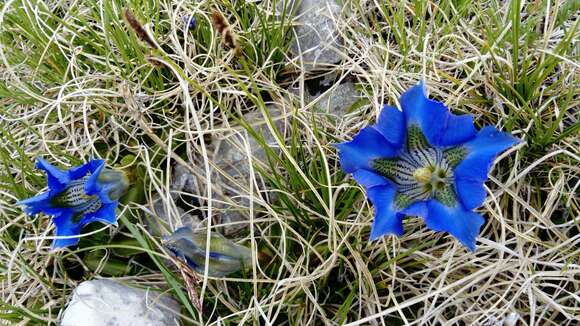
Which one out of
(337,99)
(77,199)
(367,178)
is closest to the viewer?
(367,178)

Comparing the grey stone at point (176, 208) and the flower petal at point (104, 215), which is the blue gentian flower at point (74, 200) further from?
the grey stone at point (176, 208)

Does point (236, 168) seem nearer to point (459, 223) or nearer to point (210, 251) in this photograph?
point (210, 251)

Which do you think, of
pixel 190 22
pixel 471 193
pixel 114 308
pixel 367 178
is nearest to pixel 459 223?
pixel 471 193

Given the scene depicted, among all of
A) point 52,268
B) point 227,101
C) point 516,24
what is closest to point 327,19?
point 227,101

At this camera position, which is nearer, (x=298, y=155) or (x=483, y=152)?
(x=483, y=152)

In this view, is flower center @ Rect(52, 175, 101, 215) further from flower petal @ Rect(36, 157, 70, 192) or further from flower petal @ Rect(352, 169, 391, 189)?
flower petal @ Rect(352, 169, 391, 189)

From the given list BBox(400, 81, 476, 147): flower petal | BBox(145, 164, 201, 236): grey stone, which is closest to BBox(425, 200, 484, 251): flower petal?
BBox(400, 81, 476, 147): flower petal

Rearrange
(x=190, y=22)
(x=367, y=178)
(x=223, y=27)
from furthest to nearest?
(x=190, y=22) < (x=367, y=178) < (x=223, y=27)
